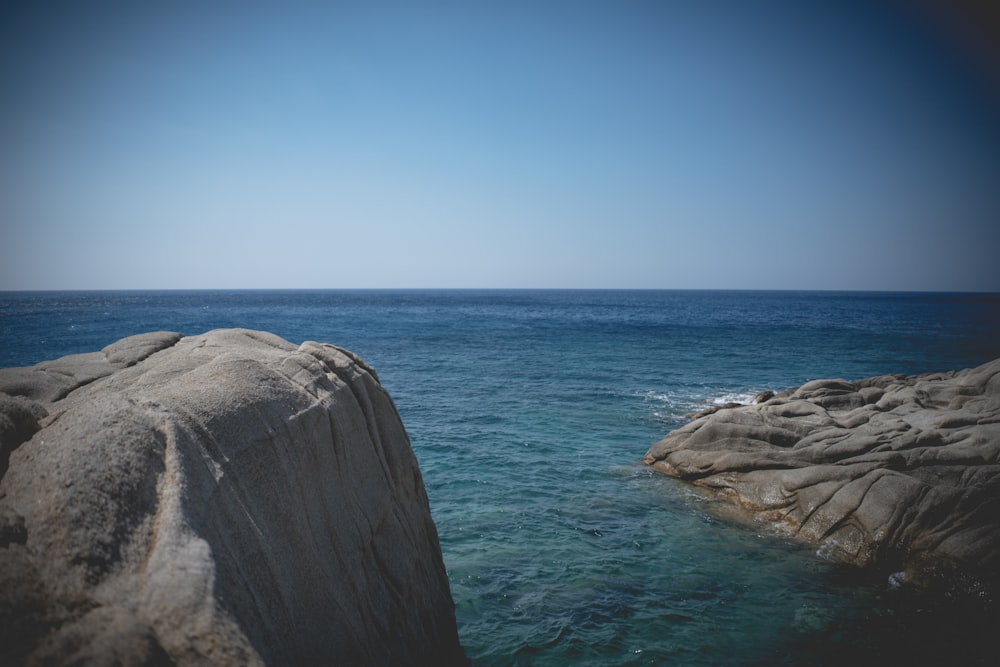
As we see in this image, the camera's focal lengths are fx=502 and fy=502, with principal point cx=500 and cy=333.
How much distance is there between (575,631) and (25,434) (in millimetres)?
8663

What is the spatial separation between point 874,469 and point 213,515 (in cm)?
1556

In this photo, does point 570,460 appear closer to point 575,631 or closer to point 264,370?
point 575,631

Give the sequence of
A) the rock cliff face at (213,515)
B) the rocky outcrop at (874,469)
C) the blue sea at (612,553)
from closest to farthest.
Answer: the rock cliff face at (213,515), the blue sea at (612,553), the rocky outcrop at (874,469)

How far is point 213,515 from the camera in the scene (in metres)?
4.11

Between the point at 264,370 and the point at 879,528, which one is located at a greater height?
the point at 264,370

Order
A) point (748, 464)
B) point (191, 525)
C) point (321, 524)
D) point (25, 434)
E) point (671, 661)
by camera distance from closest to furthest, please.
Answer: point (191, 525) < point (25, 434) < point (321, 524) < point (671, 661) < point (748, 464)

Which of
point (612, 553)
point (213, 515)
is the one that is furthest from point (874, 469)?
point (213, 515)

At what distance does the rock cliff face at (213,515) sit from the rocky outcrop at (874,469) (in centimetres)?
1025

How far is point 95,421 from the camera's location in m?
3.95

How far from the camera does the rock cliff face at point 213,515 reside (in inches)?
117

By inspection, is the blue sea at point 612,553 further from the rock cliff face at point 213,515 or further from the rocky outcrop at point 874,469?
the rock cliff face at point 213,515

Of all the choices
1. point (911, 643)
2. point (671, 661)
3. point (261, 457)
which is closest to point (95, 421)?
point (261, 457)

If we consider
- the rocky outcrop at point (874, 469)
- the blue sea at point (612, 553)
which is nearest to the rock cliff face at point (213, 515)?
the blue sea at point (612, 553)

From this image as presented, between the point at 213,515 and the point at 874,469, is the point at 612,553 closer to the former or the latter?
the point at 874,469
